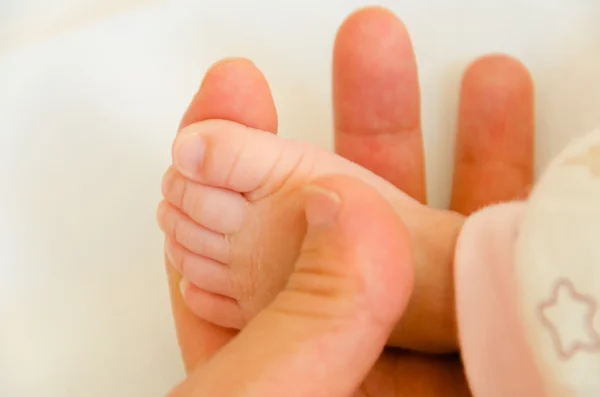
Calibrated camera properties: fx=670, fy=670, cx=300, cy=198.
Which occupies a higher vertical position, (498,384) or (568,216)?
(568,216)

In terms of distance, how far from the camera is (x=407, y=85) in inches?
20.3

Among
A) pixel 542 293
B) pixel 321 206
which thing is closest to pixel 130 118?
pixel 321 206

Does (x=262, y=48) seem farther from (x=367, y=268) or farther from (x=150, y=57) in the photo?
(x=367, y=268)

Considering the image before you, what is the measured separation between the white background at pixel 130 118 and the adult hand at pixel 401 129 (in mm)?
33

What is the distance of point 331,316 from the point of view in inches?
13.4

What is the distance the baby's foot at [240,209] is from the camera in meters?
0.42

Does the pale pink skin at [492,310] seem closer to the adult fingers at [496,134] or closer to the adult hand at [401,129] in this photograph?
the adult hand at [401,129]

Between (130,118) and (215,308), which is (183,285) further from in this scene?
(130,118)

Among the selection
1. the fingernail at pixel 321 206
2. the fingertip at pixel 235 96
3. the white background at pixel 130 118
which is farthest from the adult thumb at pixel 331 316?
the white background at pixel 130 118

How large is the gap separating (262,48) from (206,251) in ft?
0.76

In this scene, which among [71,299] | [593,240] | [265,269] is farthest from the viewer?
[71,299]

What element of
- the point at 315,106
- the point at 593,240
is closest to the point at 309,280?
the point at 593,240

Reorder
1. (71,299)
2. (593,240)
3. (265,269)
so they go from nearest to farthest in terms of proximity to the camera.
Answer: (593,240)
(265,269)
(71,299)

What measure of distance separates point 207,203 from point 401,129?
0.17m
